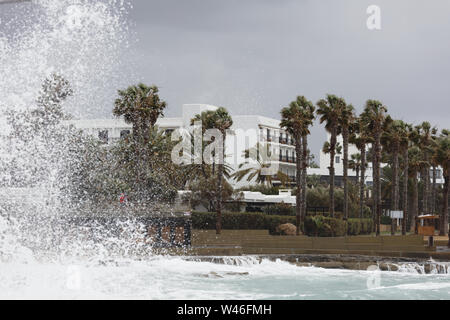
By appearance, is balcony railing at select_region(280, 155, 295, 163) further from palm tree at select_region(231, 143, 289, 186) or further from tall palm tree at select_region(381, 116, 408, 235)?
tall palm tree at select_region(381, 116, 408, 235)

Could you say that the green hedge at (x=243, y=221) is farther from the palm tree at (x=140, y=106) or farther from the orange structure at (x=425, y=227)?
the orange structure at (x=425, y=227)

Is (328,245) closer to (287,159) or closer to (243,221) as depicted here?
(243,221)

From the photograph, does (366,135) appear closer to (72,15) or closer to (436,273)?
(436,273)

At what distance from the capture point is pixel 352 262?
25.1 m

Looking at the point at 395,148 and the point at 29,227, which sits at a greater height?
the point at 395,148

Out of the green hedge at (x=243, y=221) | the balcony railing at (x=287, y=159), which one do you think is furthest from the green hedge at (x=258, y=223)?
the balcony railing at (x=287, y=159)

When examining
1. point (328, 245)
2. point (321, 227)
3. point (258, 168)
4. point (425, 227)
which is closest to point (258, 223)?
point (321, 227)

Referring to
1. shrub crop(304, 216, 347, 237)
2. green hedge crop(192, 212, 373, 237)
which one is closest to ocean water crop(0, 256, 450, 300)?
green hedge crop(192, 212, 373, 237)

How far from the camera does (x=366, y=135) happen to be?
48250 mm

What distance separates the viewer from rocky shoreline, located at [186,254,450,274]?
2461 centimetres
